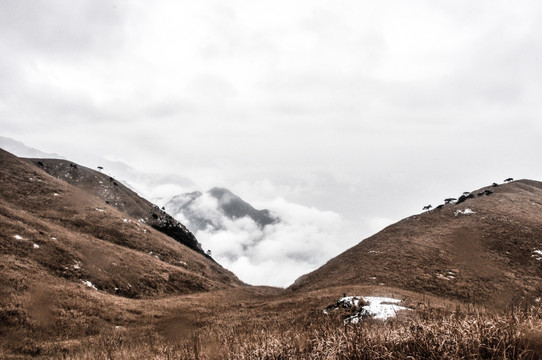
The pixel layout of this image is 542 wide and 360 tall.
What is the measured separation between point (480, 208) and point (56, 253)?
270 feet

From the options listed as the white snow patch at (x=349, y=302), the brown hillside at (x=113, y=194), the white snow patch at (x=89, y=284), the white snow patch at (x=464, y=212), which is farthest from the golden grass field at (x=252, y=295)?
the brown hillside at (x=113, y=194)

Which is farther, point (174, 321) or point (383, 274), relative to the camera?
point (383, 274)

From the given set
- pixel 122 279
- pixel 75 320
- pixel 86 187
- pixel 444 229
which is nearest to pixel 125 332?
pixel 75 320

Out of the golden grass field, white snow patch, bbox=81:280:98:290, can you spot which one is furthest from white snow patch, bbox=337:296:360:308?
white snow patch, bbox=81:280:98:290

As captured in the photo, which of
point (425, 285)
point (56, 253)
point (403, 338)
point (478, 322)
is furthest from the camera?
point (425, 285)

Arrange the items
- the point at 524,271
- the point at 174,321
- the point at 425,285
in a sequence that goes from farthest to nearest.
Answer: the point at 524,271 → the point at 425,285 → the point at 174,321

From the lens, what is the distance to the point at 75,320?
24.5 meters

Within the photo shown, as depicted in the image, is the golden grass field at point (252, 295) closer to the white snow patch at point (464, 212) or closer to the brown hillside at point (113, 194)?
the white snow patch at point (464, 212)

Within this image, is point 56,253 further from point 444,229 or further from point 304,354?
point 444,229

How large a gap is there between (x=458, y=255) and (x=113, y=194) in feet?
319

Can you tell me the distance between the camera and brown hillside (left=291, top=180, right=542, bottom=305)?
41406mm

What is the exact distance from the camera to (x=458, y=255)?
52000 mm

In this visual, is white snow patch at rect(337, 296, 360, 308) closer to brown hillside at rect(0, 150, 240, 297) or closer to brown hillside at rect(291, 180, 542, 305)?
brown hillside at rect(291, 180, 542, 305)

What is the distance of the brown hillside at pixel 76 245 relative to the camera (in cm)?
3541
